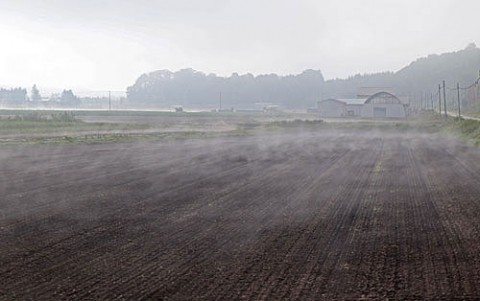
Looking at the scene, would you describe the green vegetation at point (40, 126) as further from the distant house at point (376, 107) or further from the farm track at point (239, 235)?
the distant house at point (376, 107)

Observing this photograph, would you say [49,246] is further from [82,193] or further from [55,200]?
[82,193]

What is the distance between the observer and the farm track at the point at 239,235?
6121 millimetres

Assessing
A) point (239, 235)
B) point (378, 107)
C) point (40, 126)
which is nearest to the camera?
point (239, 235)

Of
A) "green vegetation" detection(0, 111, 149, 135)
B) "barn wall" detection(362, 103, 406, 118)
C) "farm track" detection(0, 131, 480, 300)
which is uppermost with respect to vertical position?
"barn wall" detection(362, 103, 406, 118)

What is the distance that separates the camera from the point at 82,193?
13062 millimetres

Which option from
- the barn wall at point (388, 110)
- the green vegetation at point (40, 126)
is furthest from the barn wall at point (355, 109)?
the green vegetation at point (40, 126)

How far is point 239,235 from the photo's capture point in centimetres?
864

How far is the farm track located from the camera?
6.12 meters

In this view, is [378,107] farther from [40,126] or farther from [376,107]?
[40,126]

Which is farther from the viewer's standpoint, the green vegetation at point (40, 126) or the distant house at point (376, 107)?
the distant house at point (376, 107)

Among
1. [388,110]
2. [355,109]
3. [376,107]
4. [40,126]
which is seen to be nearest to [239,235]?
[40,126]

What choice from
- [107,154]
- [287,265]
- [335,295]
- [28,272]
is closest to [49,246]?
[28,272]

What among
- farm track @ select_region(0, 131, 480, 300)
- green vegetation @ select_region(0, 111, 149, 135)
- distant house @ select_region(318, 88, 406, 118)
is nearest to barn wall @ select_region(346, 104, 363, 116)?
distant house @ select_region(318, 88, 406, 118)

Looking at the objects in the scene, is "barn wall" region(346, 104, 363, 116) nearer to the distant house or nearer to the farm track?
the distant house
